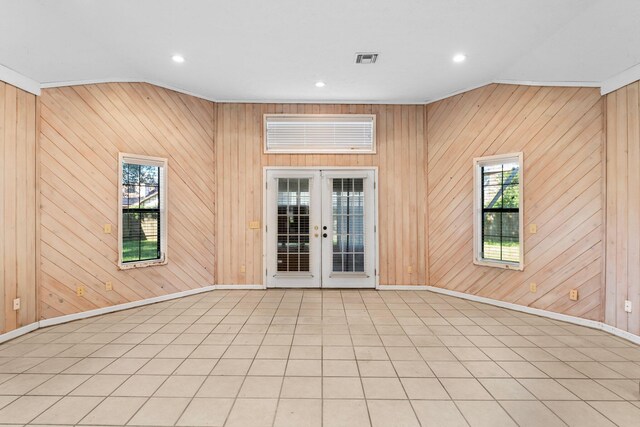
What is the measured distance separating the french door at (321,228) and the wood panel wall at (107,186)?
120cm

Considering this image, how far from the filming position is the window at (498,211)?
438cm

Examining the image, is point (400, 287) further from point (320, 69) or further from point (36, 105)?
point (36, 105)

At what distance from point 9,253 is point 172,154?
90.0 inches

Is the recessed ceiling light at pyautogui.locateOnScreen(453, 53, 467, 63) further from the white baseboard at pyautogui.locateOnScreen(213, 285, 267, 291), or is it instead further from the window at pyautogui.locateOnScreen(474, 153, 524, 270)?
the white baseboard at pyautogui.locateOnScreen(213, 285, 267, 291)

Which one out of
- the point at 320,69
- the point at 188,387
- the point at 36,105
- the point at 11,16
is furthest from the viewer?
the point at 320,69

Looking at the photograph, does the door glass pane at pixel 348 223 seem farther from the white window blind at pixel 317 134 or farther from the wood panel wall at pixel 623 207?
the wood panel wall at pixel 623 207

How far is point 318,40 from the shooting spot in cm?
348

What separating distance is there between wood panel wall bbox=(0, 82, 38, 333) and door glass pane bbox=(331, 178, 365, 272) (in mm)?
4070

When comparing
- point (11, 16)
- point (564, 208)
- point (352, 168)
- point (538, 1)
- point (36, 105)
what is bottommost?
point (564, 208)

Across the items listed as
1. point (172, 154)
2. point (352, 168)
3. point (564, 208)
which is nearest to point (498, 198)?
A: point (564, 208)

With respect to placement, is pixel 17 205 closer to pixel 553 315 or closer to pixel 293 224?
pixel 293 224

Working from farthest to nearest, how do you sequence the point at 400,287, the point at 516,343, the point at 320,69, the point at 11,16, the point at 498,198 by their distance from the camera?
1. the point at 400,287
2. the point at 498,198
3. the point at 320,69
4. the point at 516,343
5. the point at 11,16

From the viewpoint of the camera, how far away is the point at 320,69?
4.21 meters

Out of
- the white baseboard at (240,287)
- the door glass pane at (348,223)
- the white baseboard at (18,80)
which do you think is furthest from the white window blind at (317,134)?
the white baseboard at (18,80)
